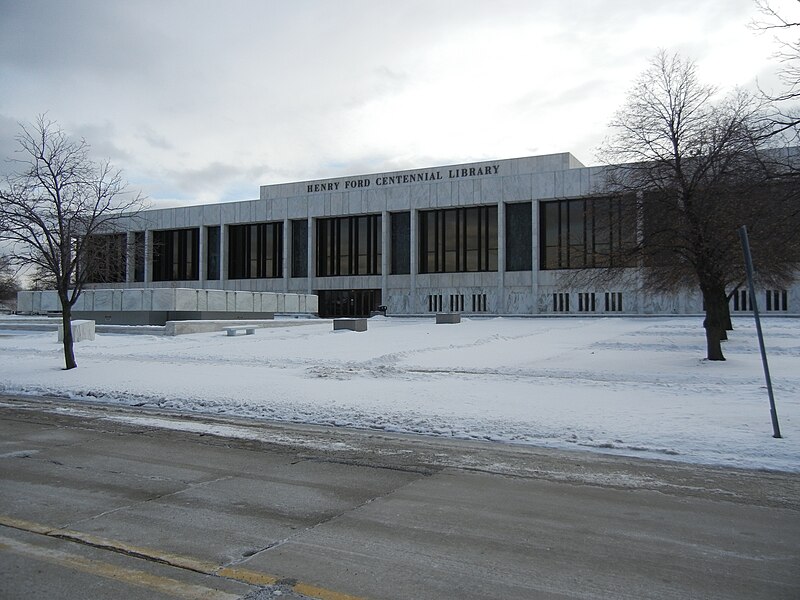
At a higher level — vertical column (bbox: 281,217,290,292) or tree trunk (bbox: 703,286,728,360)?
vertical column (bbox: 281,217,290,292)

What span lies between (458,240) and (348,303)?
38.7 ft

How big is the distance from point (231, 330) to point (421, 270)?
29191mm

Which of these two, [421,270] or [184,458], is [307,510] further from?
[421,270]

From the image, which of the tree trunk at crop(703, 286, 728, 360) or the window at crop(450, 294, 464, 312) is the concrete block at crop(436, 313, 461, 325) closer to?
the window at crop(450, 294, 464, 312)

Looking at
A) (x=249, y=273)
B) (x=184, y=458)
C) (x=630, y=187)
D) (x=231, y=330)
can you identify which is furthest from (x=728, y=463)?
(x=249, y=273)

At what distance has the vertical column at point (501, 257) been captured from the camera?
52.9m

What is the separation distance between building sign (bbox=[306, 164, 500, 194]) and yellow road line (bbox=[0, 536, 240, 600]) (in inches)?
2137

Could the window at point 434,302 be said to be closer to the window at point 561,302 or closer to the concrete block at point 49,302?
the window at point 561,302

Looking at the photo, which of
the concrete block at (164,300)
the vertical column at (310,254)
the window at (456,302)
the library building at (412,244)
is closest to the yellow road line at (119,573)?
the concrete block at (164,300)

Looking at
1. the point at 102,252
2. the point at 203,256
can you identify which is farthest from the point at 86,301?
the point at 203,256

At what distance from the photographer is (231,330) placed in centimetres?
2994

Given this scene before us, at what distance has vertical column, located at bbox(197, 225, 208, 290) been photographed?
6288 centimetres

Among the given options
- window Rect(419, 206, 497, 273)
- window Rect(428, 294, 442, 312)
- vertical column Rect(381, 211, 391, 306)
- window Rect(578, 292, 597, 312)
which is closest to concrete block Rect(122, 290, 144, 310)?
vertical column Rect(381, 211, 391, 306)

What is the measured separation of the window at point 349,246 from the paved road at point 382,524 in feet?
167
